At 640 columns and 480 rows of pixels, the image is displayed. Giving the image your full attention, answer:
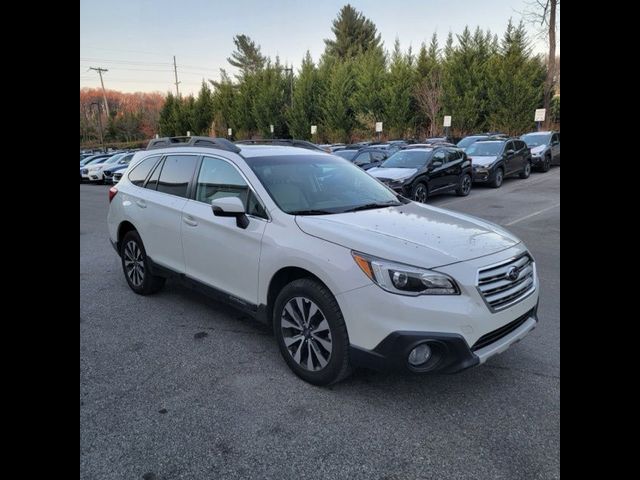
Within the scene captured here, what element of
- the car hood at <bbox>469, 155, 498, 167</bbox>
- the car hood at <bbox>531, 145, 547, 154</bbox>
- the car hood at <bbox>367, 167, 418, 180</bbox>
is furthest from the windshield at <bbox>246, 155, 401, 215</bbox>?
the car hood at <bbox>531, 145, 547, 154</bbox>

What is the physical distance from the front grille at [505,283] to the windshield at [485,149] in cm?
1453

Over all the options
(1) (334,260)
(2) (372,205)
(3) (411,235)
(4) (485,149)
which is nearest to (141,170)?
(2) (372,205)

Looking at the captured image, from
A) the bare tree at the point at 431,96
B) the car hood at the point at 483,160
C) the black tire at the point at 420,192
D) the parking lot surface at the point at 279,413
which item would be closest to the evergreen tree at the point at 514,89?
the bare tree at the point at 431,96

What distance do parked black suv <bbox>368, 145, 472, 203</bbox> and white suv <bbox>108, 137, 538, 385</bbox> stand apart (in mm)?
7794

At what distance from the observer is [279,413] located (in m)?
2.99

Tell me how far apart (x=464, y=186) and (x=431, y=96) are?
20.4 meters

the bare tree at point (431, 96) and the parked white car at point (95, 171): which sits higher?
the bare tree at point (431, 96)

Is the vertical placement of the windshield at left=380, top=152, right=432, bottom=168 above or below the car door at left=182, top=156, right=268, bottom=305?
above

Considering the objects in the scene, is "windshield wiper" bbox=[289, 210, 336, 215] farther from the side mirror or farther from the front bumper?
the front bumper

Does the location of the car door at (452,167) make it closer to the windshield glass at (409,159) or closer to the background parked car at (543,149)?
the windshield glass at (409,159)

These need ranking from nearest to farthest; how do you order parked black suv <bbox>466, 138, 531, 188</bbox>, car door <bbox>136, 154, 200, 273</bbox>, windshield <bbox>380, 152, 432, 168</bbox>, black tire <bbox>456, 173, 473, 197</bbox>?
car door <bbox>136, 154, 200, 273</bbox> → windshield <bbox>380, 152, 432, 168</bbox> → black tire <bbox>456, 173, 473, 197</bbox> → parked black suv <bbox>466, 138, 531, 188</bbox>

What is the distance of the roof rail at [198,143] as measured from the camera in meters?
4.39

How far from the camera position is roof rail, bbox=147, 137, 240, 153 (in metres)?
4.39
